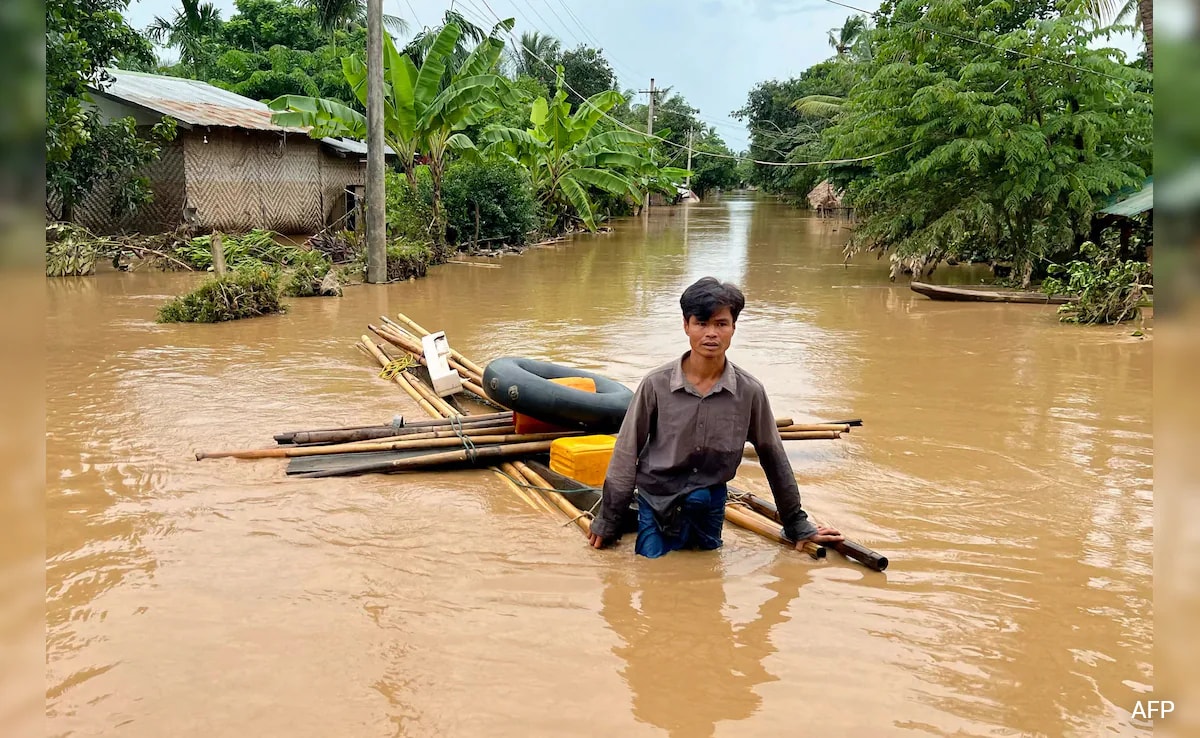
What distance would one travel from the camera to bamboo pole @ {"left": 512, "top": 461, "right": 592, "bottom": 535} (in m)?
Answer: 4.90

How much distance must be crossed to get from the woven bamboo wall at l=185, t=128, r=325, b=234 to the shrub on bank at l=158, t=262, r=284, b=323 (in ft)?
23.7

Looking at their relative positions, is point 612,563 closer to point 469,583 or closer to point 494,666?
point 469,583

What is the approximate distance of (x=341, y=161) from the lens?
22.6 m

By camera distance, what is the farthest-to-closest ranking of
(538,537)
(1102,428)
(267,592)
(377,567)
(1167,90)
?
(1102,428), (538,537), (377,567), (267,592), (1167,90)

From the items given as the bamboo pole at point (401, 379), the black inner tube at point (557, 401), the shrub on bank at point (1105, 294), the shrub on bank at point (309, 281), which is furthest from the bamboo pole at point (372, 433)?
the shrub on bank at point (1105, 294)

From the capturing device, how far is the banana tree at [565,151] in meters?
22.5

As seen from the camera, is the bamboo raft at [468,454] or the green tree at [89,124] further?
the green tree at [89,124]

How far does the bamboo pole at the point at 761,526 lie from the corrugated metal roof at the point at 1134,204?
9621mm

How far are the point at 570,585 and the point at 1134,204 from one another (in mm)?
11701

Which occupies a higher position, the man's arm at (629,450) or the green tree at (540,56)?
the green tree at (540,56)

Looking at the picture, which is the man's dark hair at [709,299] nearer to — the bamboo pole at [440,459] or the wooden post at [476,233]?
the bamboo pole at [440,459]

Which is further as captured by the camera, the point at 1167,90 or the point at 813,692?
the point at 813,692

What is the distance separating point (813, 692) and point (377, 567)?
6.86 ft

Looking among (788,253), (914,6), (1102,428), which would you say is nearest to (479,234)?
(788,253)
